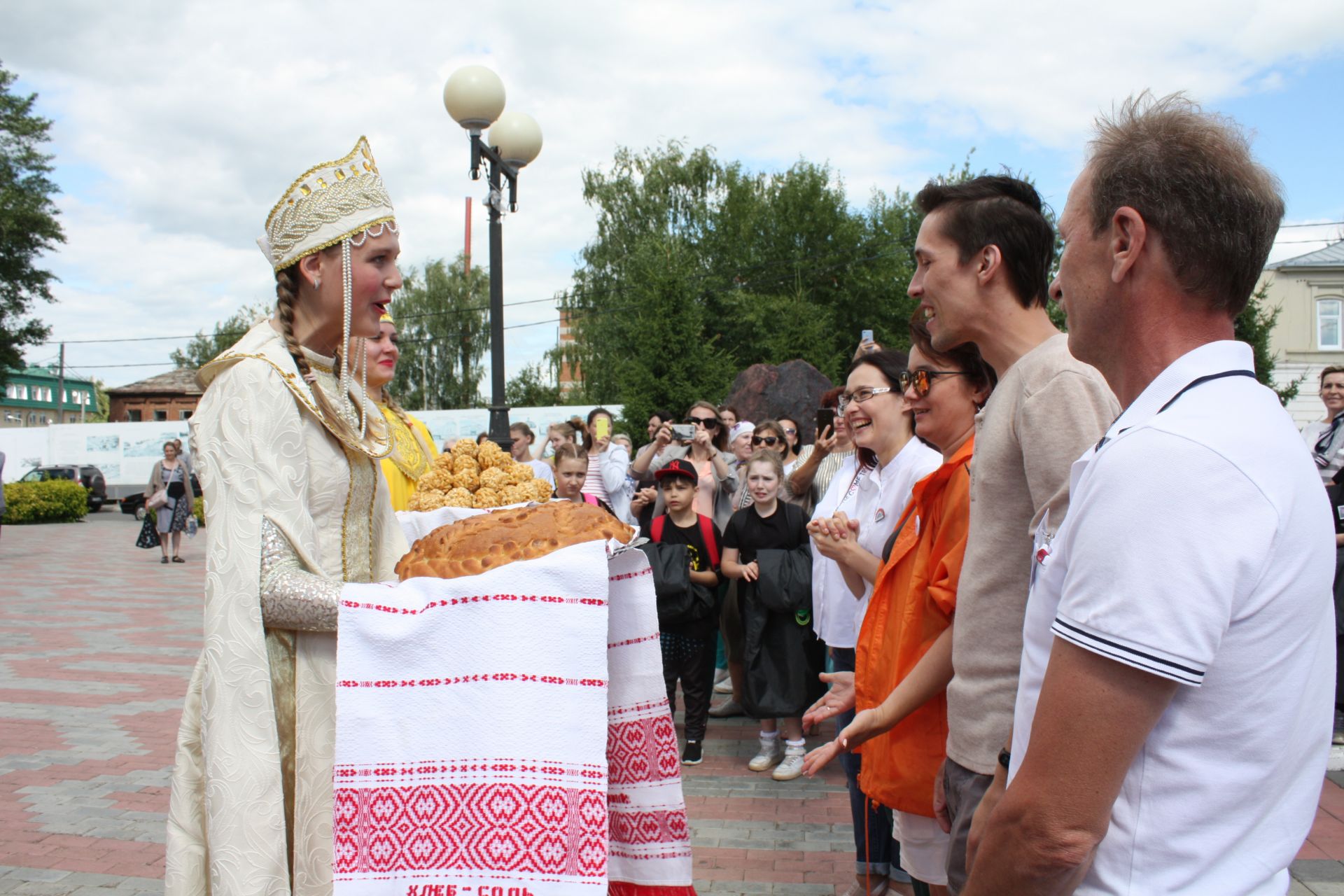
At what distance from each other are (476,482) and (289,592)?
4.24ft

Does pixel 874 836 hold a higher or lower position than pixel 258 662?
lower

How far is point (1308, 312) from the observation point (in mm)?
40469

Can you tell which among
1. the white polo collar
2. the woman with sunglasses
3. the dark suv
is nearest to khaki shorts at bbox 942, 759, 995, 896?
the white polo collar

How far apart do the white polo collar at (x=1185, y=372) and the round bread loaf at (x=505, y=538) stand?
91 cm

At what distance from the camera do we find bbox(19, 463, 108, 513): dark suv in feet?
102

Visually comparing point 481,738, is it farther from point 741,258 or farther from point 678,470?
point 741,258

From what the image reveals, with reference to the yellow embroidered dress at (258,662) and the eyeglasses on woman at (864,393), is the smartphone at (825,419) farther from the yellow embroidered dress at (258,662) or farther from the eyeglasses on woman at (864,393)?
the yellow embroidered dress at (258,662)

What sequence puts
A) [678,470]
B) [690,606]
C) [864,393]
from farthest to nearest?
[678,470]
[690,606]
[864,393]

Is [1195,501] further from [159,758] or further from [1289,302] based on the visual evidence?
[1289,302]

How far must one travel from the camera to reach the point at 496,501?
3.01 metres

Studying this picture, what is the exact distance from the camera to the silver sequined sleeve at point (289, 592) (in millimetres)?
1833

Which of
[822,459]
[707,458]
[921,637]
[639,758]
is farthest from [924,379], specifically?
[707,458]

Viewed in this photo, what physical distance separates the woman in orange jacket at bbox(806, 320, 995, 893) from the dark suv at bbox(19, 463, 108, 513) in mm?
34514

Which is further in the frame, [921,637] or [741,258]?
[741,258]
